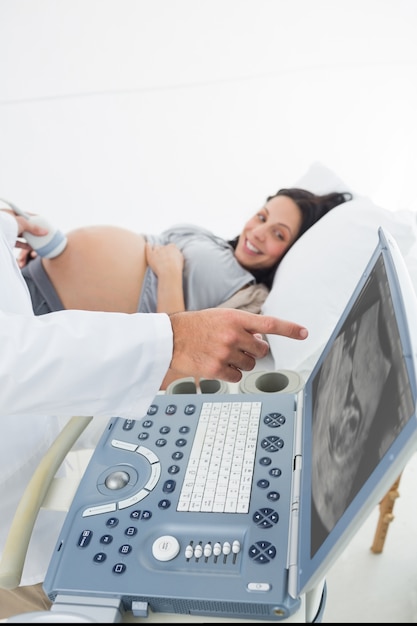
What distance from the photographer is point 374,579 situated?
1083 millimetres

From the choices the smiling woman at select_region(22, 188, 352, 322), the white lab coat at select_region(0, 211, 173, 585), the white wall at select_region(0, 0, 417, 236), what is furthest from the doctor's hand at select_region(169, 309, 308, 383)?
→ the white wall at select_region(0, 0, 417, 236)

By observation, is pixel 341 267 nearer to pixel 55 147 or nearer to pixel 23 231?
pixel 23 231

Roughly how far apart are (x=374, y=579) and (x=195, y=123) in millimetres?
1666

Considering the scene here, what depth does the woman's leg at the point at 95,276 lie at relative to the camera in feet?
5.61

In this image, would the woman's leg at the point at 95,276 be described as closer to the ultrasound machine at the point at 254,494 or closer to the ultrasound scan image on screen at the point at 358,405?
the ultrasound machine at the point at 254,494

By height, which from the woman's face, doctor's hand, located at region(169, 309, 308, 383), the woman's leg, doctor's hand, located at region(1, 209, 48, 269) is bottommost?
the woman's leg

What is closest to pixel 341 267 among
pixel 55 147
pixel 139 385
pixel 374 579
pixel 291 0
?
pixel 374 579

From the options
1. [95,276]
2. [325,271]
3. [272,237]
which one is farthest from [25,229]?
[325,271]

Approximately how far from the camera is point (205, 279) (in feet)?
5.60

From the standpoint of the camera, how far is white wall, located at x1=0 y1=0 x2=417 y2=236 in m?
1.88

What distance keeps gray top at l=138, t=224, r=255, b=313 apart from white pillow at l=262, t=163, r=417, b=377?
0.17 meters

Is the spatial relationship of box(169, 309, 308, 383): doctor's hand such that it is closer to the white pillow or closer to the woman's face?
the white pillow

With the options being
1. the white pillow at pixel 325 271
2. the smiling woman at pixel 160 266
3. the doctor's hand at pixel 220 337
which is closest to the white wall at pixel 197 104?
the smiling woman at pixel 160 266

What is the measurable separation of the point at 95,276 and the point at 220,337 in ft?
3.51
